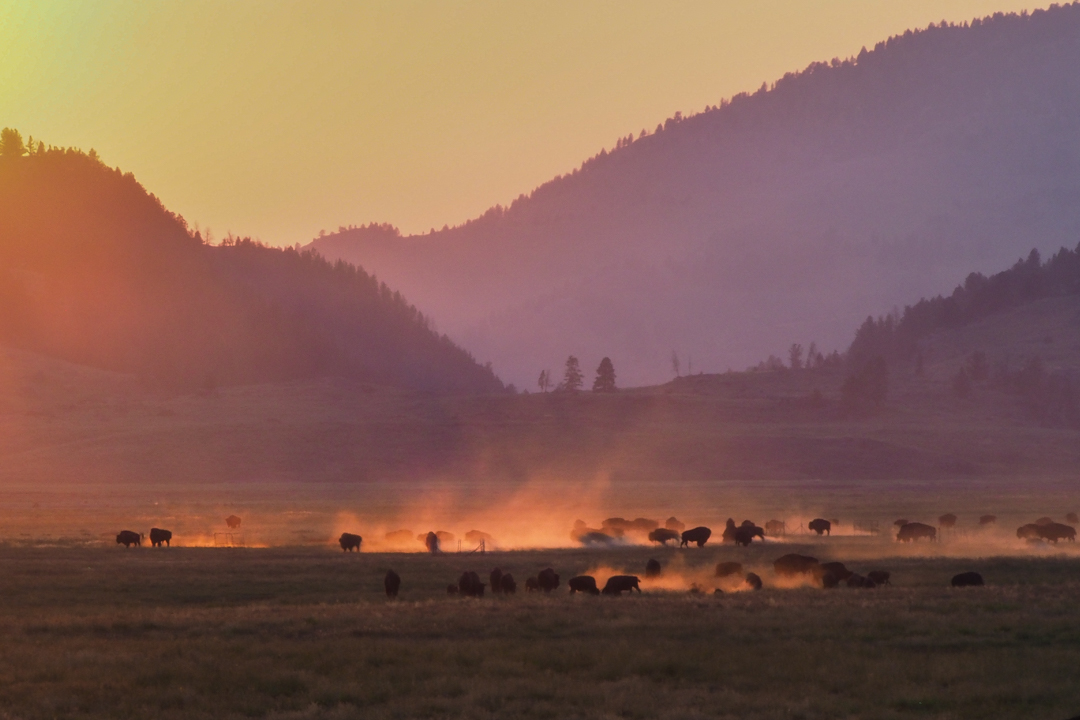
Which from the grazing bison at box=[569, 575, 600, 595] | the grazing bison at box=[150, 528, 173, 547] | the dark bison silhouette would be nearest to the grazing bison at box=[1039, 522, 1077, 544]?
the dark bison silhouette

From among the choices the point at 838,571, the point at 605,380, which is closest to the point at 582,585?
the point at 838,571

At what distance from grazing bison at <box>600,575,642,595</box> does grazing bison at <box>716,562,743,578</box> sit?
550 centimetres

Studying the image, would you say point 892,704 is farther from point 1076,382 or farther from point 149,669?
point 1076,382

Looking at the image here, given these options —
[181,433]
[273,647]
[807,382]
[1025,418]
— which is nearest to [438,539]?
[273,647]

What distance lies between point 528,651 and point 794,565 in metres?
16.6

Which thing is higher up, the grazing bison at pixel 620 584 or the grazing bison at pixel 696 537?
the grazing bison at pixel 696 537

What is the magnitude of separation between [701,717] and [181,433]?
125 metres

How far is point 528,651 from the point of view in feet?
67.5

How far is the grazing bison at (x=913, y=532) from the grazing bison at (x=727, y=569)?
57.7 feet

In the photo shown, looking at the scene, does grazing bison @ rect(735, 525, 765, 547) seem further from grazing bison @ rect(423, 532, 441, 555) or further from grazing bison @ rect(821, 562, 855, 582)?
grazing bison @ rect(821, 562, 855, 582)

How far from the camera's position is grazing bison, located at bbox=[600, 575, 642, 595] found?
29.5m

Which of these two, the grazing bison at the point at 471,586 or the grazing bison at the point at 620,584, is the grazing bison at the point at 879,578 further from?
the grazing bison at the point at 471,586

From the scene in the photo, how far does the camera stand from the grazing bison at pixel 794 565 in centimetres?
3488

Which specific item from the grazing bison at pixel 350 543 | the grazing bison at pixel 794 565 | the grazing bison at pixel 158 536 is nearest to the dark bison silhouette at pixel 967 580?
the grazing bison at pixel 794 565
